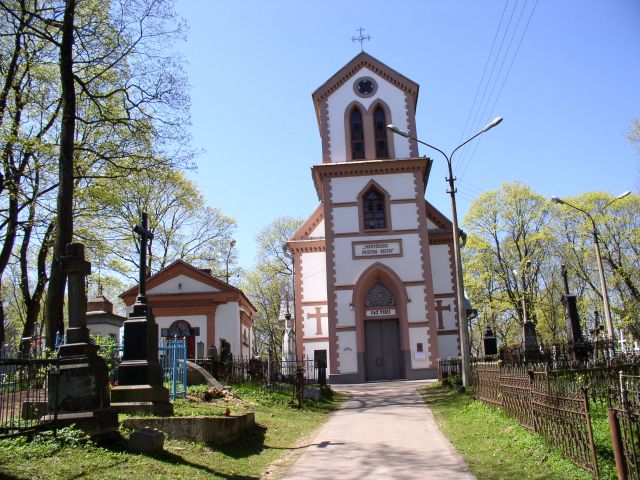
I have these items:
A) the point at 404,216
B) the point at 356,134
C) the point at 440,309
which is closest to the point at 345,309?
the point at 440,309

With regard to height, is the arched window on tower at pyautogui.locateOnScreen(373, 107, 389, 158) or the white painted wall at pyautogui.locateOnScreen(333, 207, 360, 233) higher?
the arched window on tower at pyautogui.locateOnScreen(373, 107, 389, 158)

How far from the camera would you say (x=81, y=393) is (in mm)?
8578

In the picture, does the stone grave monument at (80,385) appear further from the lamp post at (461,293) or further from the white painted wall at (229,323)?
the white painted wall at (229,323)

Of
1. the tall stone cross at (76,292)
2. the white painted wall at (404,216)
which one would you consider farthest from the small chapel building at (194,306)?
the tall stone cross at (76,292)

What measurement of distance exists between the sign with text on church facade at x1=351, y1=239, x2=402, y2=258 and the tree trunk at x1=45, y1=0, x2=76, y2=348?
17.5m

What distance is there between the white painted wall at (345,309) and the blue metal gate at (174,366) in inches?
590

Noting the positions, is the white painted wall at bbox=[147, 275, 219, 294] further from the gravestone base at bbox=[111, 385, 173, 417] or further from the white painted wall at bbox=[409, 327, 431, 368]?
the gravestone base at bbox=[111, 385, 173, 417]

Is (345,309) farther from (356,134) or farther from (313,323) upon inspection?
(356,134)

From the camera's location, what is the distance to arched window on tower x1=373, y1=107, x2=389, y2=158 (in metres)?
32.3

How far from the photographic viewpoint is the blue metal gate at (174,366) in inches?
527

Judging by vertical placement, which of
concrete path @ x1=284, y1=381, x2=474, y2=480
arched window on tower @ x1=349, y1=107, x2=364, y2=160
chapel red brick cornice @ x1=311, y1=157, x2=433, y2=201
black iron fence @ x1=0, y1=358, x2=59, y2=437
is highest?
arched window on tower @ x1=349, y1=107, x2=364, y2=160

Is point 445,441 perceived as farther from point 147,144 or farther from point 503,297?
point 503,297

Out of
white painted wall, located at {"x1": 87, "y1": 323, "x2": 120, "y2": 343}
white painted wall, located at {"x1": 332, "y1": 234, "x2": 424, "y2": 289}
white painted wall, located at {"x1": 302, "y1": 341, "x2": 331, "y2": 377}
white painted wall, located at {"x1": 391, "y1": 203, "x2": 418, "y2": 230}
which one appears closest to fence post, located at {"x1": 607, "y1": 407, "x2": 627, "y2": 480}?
white painted wall, located at {"x1": 332, "y1": 234, "x2": 424, "y2": 289}

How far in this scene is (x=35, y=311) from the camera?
891 inches
